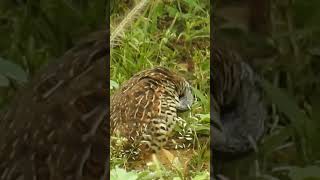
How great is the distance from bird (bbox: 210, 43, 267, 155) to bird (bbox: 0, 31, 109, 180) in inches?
10.0

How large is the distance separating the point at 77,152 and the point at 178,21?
37cm

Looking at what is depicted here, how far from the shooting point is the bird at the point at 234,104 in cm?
225

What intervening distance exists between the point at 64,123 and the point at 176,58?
30cm

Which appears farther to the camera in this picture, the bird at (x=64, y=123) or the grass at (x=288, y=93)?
the grass at (x=288, y=93)

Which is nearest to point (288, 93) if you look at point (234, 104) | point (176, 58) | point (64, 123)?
point (234, 104)

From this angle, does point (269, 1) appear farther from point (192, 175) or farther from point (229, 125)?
point (192, 175)

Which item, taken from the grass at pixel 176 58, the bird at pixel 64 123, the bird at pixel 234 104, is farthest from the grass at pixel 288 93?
the bird at pixel 64 123

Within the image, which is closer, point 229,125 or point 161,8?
point 161,8

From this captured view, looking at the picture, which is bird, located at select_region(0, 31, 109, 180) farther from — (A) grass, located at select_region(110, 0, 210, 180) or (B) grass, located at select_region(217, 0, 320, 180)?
(B) grass, located at select_region(217, 0, 320, 180)

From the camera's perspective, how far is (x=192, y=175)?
2.19m

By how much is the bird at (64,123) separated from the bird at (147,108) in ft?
0.12

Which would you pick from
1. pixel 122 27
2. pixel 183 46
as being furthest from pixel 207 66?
pixel 122 27

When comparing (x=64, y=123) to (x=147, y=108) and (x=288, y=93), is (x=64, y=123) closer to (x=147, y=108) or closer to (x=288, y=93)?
(x=147, y=108)

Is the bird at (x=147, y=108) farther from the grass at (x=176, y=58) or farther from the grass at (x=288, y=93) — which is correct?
the grass at (x=288, y=93)
